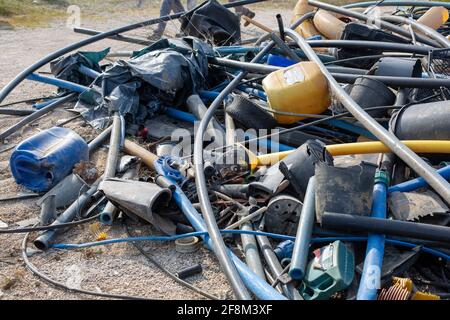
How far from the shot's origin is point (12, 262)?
8.75 feet

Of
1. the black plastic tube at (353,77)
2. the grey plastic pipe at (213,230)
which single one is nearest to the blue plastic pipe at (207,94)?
the black plastic tube at (353,77)

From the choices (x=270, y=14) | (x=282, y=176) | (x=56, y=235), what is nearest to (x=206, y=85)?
(x=282, y=176)

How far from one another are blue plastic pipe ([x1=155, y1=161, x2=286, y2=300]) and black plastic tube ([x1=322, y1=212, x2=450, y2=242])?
446mm

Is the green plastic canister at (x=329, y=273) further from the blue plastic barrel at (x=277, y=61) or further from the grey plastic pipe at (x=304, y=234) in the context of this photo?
the blue plastic barrel at (x=277, y=61)

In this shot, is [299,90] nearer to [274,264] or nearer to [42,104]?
[274,264]

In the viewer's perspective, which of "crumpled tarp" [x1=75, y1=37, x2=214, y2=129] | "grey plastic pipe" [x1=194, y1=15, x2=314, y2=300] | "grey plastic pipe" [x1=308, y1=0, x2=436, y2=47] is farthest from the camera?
"grey plastic pipe" [x1=308, y1=0, x2=436, y2=47]

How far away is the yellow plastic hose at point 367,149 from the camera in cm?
278

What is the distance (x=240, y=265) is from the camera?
2.39 m

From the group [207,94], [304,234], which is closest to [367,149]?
[304,234]

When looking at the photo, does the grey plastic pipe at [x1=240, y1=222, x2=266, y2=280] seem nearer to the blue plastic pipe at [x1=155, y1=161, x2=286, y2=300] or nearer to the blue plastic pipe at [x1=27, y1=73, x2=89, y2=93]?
the blue plastic pipe at [x1=155, y1=161, x2=286, y2=300]

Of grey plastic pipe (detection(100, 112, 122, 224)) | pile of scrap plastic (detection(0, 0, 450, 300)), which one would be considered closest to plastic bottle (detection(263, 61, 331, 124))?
pile of scrap plastic (detection(0, 0, 450, 300))

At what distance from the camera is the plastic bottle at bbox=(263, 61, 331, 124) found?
350 centimetres
